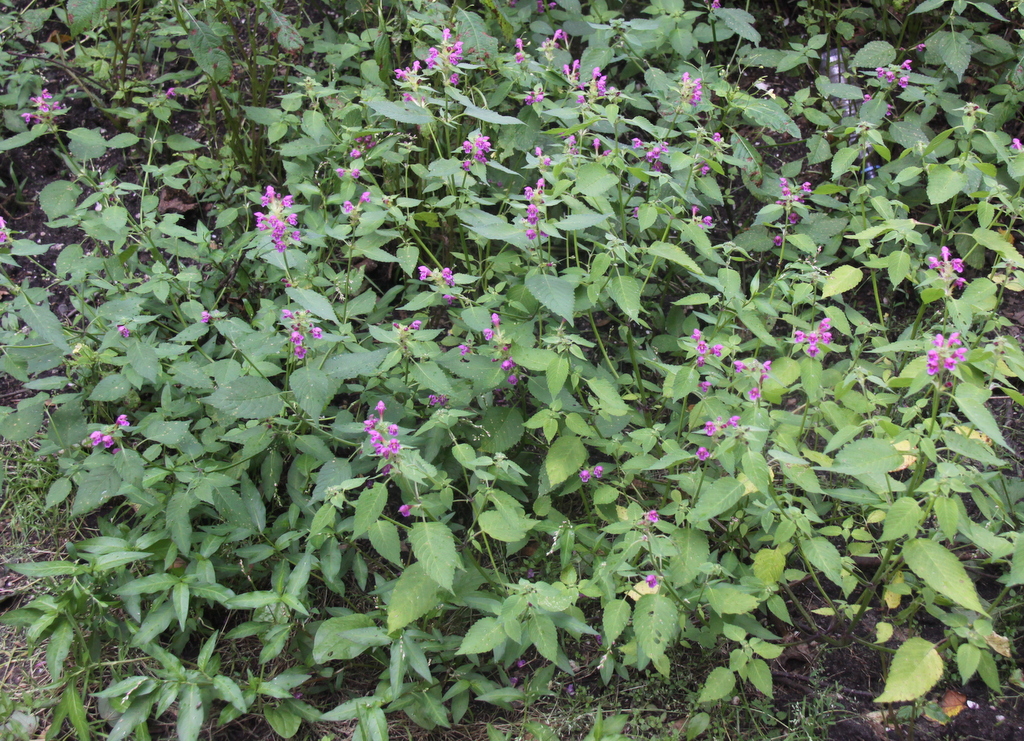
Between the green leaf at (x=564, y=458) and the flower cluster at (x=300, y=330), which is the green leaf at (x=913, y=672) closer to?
the green leaf at (x=564, y=458)

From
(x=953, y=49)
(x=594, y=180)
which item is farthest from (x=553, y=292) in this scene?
(x=953, y=49)

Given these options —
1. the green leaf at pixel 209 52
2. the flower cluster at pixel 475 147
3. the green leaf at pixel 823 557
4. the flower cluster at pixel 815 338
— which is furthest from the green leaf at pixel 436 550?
the green leaf at pixel 209 52

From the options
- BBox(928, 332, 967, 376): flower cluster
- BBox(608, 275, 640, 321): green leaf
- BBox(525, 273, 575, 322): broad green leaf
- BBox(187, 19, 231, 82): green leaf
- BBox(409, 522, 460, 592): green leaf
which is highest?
BBox(187, 19, 231, 82): green leaf

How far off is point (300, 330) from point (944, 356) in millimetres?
1701

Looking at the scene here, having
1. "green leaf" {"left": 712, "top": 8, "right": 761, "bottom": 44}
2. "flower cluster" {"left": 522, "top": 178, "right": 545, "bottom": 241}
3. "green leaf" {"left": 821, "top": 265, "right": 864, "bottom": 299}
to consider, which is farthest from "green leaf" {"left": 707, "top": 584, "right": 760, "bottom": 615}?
"green leaf" {"left": 712, "top": 8, "right": 761, "bottom": 44}

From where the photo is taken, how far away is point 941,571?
1757mm

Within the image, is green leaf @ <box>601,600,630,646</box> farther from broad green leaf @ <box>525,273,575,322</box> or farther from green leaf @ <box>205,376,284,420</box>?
green leaf @ <box>205,376,284,420</box>

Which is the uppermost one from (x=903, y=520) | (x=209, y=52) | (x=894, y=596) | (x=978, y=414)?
(x=209, y=52)

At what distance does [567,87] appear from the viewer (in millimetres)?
2957

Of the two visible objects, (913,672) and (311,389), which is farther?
(311,389)

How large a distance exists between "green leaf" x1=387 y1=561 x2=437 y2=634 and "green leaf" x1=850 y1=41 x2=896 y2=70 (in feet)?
9.72

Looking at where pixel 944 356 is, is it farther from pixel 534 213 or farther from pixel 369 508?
pixel 369 508

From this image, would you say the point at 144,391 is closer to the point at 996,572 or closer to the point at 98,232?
the point at 98,232

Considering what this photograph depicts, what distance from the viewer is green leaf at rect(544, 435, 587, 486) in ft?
7.56
